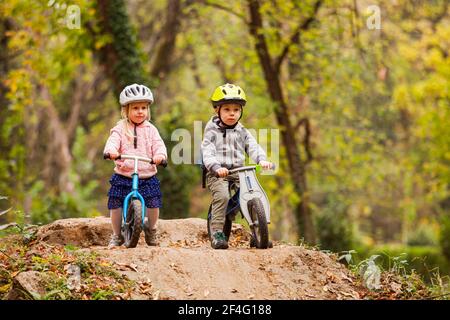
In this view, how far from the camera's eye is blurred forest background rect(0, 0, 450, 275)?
1609 centimetres

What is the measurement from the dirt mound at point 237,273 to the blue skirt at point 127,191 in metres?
0.91

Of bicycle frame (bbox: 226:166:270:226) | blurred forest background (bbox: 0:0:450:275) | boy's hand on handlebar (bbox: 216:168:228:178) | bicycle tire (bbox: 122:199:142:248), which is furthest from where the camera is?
blurred forest background (bbox: 0:0:450:275)

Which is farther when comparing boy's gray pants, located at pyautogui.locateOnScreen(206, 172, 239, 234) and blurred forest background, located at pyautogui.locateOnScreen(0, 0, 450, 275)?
blurred forest background, located at pyautogui.locateOnScreen(0, 0, 450, 275)

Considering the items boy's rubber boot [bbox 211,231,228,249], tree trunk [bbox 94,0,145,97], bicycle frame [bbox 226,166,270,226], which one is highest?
tree trunk [bbox 94,0,145,97]

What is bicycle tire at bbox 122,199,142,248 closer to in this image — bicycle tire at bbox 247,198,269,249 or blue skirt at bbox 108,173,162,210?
blue skirt at bbox 108,173,162,210

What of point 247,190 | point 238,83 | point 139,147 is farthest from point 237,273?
point 238,83

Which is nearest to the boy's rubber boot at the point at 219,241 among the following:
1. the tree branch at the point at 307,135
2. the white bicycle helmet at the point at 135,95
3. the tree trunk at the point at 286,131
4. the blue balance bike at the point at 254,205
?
the blue balance bike at the point at 254,205

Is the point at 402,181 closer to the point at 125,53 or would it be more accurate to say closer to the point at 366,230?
the point at 366,230

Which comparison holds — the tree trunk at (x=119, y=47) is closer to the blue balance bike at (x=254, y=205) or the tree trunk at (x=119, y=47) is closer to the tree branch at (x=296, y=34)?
the tree branch at (x=296, y=34)

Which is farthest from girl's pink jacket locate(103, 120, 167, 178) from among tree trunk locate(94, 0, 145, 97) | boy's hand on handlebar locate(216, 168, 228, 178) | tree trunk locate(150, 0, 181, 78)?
tree trunk locate(150, 0, 181, 78)

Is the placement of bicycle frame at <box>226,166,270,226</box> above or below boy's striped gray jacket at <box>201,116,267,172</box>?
below

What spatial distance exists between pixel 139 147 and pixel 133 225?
0.88 meters

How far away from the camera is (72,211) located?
54.3 ft

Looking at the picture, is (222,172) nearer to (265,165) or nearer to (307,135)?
(265,165)
